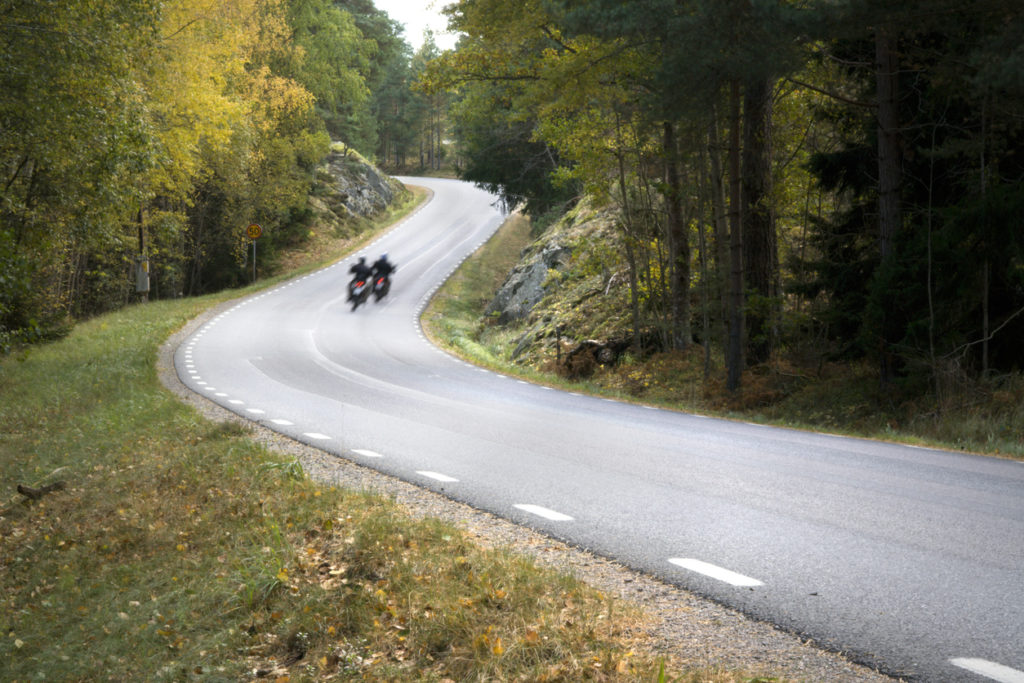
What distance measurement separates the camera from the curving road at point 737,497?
Answer: 4840 millimetres

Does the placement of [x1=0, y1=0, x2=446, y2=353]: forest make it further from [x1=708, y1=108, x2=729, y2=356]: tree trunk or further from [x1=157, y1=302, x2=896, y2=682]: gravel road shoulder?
[x1=708, y1=108, x2=729, y2=356]: tree trunk

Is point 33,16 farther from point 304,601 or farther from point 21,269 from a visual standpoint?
point 304,601

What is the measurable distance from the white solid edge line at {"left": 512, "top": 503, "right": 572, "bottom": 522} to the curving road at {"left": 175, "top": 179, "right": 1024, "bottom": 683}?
34 mm

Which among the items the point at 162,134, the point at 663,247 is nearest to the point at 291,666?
the point at 663,247

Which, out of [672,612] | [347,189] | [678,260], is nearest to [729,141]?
[678,260]

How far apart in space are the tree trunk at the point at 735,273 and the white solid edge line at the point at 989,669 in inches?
534

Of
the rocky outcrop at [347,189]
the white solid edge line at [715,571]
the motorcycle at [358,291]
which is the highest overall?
the rocky outcrop at [347,189]

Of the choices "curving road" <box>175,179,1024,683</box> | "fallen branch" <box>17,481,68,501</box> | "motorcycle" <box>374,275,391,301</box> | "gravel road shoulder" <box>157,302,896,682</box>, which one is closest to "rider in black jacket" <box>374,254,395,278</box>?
"motorcycle" <box>374,275,391,301</box>

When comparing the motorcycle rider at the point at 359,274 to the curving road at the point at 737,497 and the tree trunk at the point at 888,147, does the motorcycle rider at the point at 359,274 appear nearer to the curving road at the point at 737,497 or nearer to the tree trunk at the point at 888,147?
the curving road at the point at 737,497

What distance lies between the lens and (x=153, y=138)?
1898 centimetres

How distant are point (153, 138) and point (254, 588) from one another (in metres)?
15.5

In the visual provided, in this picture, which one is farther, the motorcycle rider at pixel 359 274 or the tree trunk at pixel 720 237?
the motorcycle rider at pixel 359 274

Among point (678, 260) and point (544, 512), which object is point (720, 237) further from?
point (544, 512)

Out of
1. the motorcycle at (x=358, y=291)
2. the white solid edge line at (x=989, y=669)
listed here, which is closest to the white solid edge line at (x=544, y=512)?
the white solid edge line at (x=989, y=669)
